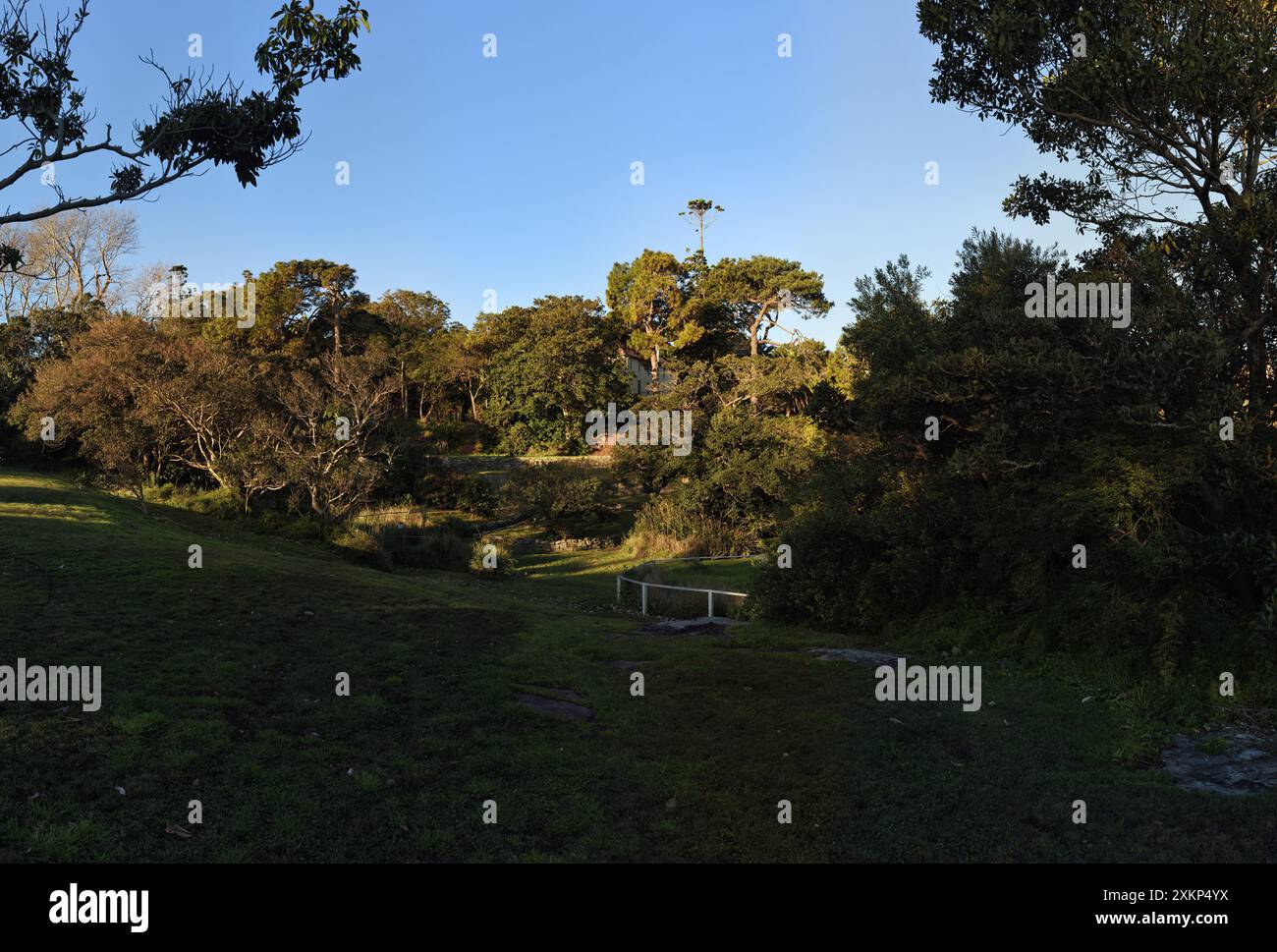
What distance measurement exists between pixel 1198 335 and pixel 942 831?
653 cm

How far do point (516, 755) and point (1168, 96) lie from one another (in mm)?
10078

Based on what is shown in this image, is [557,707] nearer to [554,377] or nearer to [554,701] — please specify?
[554,701]

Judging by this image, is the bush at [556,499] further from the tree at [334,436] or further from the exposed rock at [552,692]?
the exposed rock at [552,692]

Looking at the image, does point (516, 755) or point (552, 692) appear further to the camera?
point (552, 692)

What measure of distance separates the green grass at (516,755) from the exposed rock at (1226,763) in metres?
0.36

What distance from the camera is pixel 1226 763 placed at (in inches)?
277

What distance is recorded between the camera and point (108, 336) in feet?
96.8

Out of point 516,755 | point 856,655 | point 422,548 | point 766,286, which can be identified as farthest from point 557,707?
point 766,286

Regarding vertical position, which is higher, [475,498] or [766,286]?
[766,286]

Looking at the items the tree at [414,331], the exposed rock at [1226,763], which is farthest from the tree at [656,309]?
the exposed rock at [1226,763]

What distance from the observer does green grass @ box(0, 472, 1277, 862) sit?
5332mm

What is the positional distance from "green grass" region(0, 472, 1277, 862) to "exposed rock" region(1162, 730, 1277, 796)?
A: 0.36 m

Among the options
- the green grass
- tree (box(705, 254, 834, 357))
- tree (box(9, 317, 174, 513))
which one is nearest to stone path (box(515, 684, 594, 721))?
the green grass
